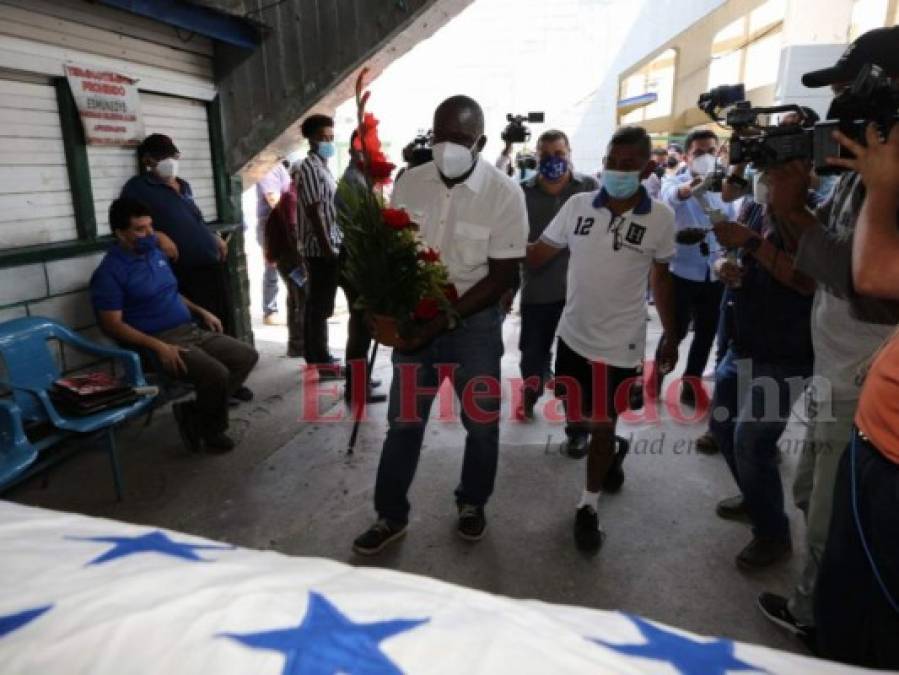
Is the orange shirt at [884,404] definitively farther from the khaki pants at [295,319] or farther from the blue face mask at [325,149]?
the khaki pants at [295,319]

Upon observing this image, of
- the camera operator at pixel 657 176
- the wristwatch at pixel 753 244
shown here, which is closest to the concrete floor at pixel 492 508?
the wristwatch at pixel 753 244

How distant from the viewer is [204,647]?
95 cm

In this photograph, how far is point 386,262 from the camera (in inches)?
95.3

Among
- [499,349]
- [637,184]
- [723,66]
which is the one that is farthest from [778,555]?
[723,66]

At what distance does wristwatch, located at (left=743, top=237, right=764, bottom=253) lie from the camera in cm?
235

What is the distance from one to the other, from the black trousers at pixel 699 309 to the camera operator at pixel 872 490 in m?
2.76

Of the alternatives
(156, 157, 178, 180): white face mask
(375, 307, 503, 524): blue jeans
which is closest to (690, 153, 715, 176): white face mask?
(375, 307, 503, 524): blue jeans

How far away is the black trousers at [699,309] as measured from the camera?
4168 millimetres

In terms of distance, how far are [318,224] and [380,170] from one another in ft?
7.10

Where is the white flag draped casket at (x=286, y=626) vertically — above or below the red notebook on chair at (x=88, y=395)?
above

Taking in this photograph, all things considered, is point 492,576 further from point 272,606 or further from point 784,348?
point 272,606

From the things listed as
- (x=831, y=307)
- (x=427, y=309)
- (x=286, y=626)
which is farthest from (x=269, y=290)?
(x=286, y=626)

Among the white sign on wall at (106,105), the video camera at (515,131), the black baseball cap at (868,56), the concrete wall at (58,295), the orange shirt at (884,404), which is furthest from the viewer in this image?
the video camera at (515,131)

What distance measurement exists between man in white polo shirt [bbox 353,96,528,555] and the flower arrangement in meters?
0.09
